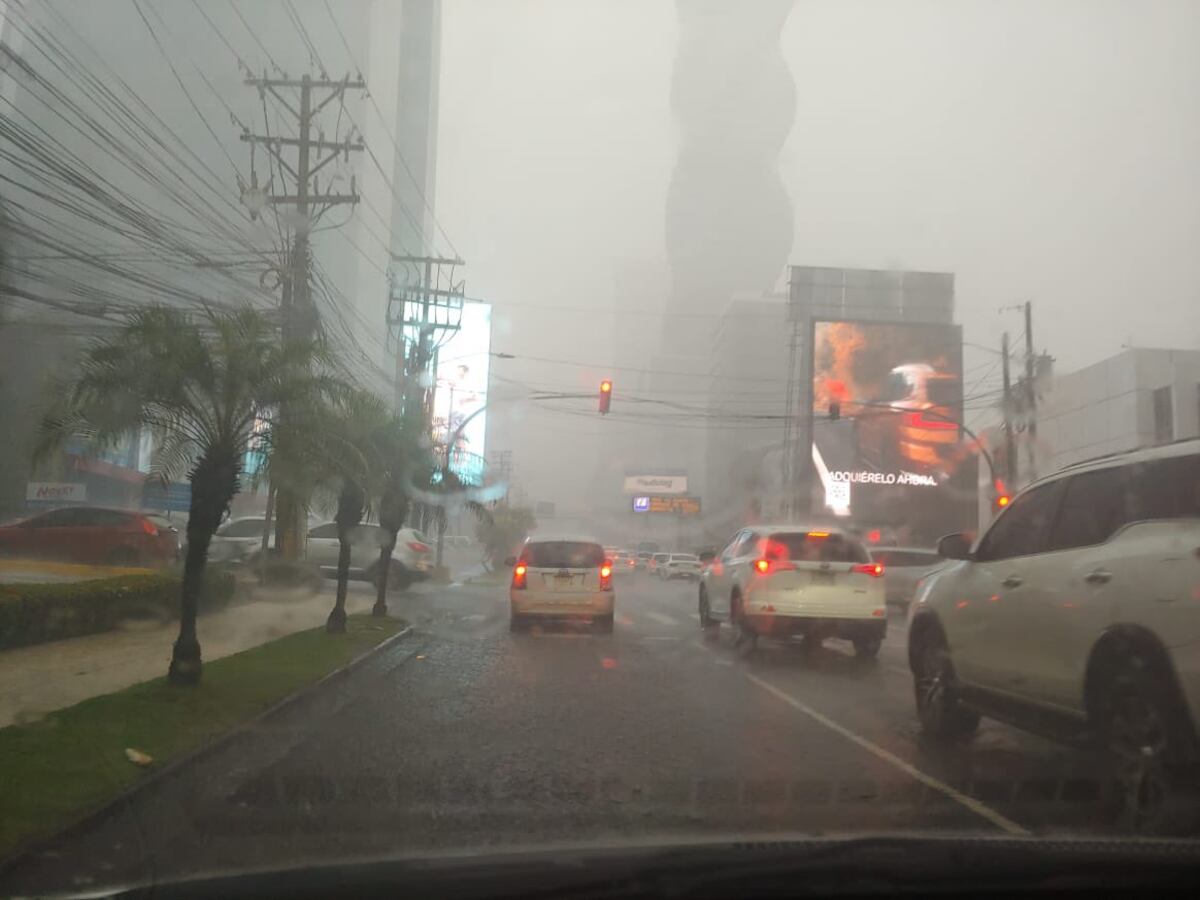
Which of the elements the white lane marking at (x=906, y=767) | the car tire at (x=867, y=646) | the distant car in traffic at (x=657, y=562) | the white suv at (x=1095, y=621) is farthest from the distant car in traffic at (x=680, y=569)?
the white suv at (x=1095, y=621)

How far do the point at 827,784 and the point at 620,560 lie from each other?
59.5 meters

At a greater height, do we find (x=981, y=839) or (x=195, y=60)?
(x=195, y=60)

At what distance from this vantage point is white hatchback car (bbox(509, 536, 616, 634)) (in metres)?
16.6

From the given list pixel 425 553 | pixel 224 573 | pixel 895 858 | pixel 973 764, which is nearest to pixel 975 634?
pixel 973 764

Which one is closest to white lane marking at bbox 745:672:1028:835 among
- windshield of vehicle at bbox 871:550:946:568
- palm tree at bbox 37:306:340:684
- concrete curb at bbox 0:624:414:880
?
concrete curb at bbox 0:624:414:880

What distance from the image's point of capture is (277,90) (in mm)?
25203

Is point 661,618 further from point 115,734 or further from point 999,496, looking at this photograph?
point 115,734

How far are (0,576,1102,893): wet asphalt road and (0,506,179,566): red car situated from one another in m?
11.3

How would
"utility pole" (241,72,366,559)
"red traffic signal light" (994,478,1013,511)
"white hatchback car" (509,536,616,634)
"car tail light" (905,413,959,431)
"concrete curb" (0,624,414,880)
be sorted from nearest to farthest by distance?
"concrete curb" (0,624,414,880) → "white hatchback car" (509,536,616,634) → "utility pole" (241,72,366,559) → "red traffic signal light" (994,478,1013,511) → "car tail light" (905,413,959,431)

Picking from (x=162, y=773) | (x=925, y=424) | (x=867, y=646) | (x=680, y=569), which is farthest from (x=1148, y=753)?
(x=925, y=424)

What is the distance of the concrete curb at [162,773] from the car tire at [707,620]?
273 inches

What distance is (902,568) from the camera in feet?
73.7

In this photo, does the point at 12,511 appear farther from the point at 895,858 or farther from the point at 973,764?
the point at 895,858

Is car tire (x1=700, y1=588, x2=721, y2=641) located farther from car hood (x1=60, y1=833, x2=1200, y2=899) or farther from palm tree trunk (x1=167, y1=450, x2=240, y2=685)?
car hood (x1=60, y1=833, x2=1200, y2=899)
